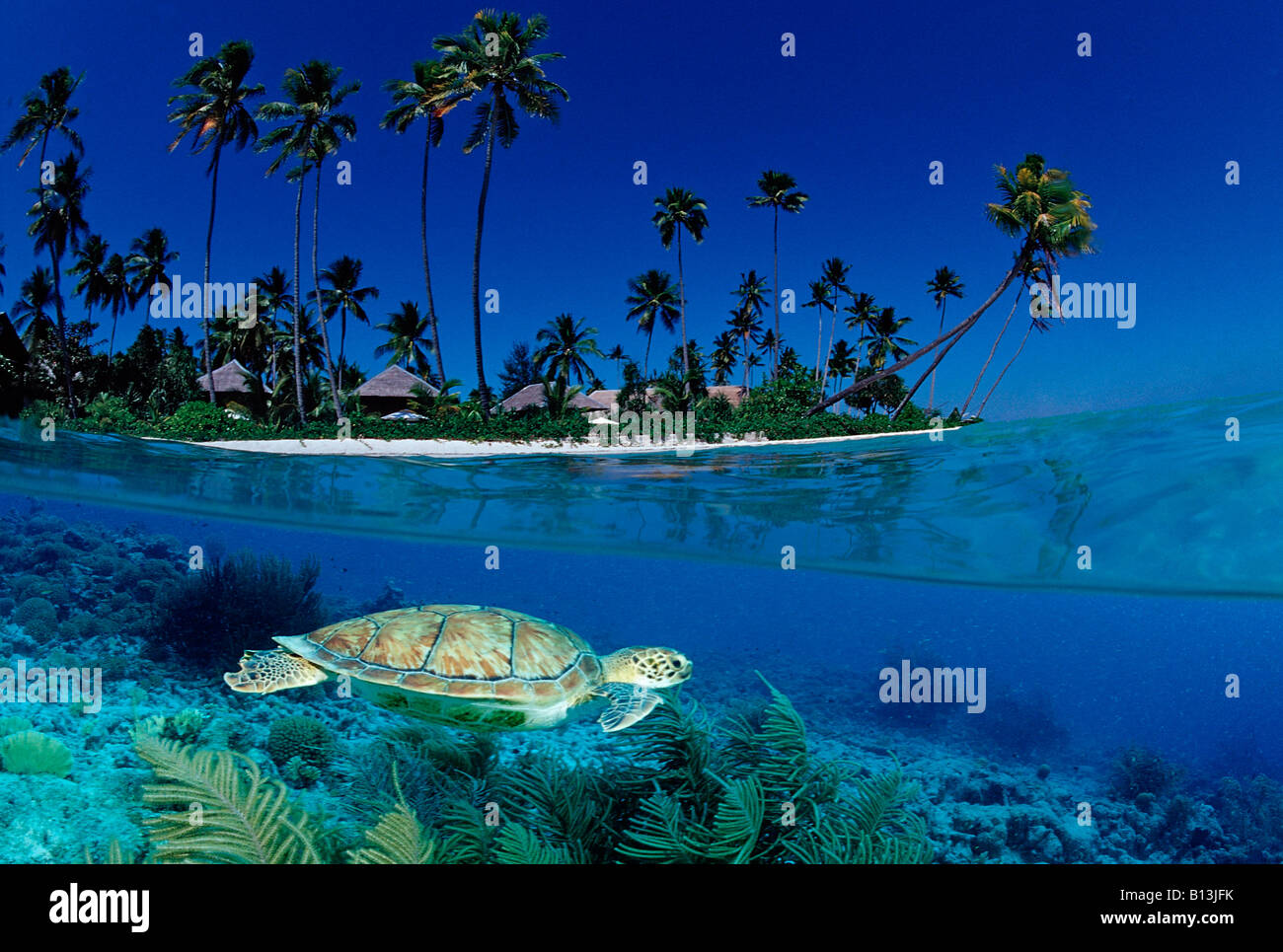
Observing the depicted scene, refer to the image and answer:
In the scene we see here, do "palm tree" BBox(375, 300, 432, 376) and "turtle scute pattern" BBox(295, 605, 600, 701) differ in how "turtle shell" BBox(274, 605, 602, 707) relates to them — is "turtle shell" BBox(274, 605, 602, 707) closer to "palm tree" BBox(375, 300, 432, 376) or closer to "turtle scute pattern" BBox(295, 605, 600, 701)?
"turtle scute pattern" BBox(295, 605, 600, 701)

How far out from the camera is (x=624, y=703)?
363 cm

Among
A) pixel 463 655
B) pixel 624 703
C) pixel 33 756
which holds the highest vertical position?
pixel 463 655

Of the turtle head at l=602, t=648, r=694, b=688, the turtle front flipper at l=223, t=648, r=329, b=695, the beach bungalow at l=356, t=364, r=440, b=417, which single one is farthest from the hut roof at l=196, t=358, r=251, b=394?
the turtle head at l=602, t=648, r=694, b=688

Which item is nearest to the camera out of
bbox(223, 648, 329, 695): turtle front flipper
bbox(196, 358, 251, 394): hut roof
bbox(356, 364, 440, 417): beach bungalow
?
bbox(223, 648, 329, 695): turtle front flipper

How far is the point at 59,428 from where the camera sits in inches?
533

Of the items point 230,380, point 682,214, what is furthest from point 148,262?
point 682,214

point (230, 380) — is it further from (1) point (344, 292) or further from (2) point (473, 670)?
(2) point (473, 670)

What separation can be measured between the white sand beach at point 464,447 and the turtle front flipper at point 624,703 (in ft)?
31.3

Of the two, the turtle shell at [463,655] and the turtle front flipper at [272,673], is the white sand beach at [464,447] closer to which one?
the turtle shell at [463,655]

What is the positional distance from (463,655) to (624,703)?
2.99 feet

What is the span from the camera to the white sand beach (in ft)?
43.8

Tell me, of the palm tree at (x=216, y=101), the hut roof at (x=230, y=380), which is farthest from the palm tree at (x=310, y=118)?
the hut roof at (x=230, y=380)

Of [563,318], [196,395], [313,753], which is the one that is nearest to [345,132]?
[196,395]

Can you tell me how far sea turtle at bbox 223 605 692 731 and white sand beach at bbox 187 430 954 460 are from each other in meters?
9.56
